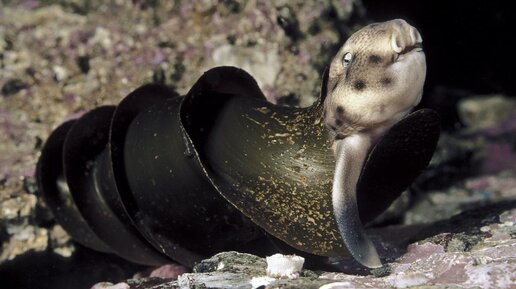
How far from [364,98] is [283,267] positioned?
0.87 meters

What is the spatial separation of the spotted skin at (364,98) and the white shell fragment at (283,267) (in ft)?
0.88

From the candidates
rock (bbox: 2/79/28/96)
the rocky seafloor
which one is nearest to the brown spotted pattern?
the rocky seafloor

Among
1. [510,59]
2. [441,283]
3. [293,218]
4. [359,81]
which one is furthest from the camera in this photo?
[510,59]

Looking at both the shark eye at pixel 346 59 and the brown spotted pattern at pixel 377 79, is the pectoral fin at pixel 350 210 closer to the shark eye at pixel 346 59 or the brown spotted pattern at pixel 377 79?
the brown spotted pattern at pixel 377 79

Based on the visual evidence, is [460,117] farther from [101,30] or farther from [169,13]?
[101,30]

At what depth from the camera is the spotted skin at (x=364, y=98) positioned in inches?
90.1

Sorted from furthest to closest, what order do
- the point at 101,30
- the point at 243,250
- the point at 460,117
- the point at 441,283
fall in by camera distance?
the point at 460,117, the point at 101,30, the point at 243,250, the point at 441,283

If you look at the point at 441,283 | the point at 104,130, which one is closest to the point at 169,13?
the point at 104,130

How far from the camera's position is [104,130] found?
3.52 metres

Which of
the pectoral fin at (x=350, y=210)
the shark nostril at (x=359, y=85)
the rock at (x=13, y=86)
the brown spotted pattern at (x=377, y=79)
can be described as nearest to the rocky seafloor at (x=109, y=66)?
the rock at (x=13, y=86)

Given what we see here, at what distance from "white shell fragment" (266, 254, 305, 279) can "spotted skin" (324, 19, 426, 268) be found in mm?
269

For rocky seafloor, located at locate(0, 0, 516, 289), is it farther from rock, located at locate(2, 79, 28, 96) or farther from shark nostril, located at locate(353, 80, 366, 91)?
shark nostril, located at locate(353, 80, 366, 91)

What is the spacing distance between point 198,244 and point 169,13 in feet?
7.26

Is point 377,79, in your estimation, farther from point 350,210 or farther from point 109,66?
point 109,66
